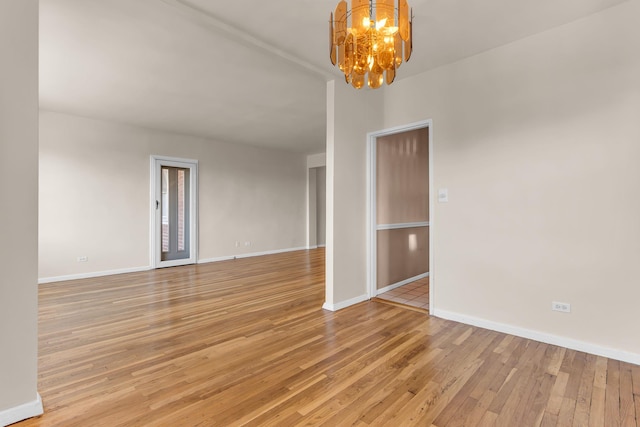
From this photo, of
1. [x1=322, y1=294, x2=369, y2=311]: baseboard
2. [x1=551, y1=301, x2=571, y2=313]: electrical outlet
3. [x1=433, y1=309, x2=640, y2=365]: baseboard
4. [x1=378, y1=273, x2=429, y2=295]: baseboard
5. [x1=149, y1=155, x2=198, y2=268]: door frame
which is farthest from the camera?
[x1=149, y1=155, x2=198, y2=268]: door frame

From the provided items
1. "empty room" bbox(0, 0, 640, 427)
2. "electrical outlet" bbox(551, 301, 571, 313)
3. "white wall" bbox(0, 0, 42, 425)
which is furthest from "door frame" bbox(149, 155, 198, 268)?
"electrical outlet" bbox(551, 301, 571, 313)

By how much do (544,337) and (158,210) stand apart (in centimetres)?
617

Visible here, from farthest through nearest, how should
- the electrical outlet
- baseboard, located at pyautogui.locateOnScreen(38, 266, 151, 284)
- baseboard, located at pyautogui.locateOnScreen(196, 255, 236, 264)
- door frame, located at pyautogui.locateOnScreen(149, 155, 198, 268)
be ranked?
baseboard, located at pyautogui.locateOnScreen(196, 255, 236, 264) → door frame, located at pyautogui.locateOnScreen(149, 155, 198, 268) → baseboard, located at pyautogui.locateOnScreen(38, 266, 151, 284) → the electrical outlet

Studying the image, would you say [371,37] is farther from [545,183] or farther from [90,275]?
[90,275]

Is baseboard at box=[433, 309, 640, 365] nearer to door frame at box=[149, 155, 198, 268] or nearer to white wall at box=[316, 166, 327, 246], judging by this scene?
door frame at box=[149, 155, 198, 268]

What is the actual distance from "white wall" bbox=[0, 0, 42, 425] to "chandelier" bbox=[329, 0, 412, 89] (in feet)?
5.74

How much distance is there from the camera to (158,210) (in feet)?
19.2

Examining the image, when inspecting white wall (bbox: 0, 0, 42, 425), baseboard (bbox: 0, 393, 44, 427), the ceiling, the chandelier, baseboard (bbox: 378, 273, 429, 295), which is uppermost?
the ceiling

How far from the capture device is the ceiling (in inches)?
90.4

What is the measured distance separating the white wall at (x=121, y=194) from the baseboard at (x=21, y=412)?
409cm

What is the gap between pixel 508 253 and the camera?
9.10 ft

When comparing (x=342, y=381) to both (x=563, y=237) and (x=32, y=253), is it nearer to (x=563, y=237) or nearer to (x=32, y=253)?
(x=32, y=253)

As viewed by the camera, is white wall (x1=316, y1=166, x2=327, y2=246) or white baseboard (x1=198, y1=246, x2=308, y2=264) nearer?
white baseboard (x1=198, y1=246, x2=308, y2=264)

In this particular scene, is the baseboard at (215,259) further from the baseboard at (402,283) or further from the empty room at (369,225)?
the baseboard at (402,283)
